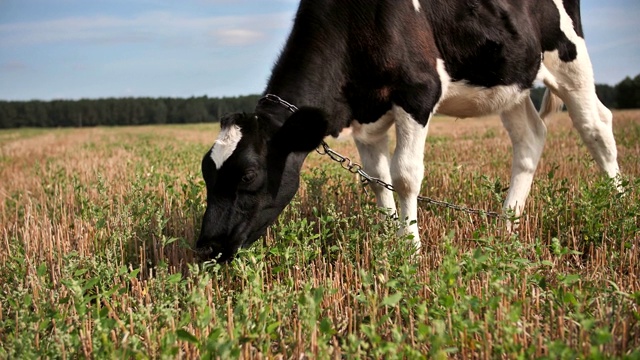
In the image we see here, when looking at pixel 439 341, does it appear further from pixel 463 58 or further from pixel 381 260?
pixel 463 58

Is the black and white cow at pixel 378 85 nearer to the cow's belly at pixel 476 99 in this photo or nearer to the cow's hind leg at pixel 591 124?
the cow's belly at pixel 476 99

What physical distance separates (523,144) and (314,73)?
2.44 meters

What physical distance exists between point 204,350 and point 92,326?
0.97m

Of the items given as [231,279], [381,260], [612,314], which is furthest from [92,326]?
[612,314]

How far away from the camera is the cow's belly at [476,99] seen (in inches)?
181

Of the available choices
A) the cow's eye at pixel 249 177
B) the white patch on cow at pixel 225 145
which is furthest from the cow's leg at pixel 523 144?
the white patch on cow at pixel 225 145

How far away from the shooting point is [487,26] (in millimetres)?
4531

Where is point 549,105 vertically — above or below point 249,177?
above

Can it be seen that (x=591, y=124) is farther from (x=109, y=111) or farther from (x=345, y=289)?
(x=109, y=111)

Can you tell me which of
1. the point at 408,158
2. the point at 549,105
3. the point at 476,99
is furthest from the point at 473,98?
the point at 549,105

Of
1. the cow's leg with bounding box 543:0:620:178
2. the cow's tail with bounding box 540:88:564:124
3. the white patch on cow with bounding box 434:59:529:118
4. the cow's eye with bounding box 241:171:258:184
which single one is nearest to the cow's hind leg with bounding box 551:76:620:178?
the cow's leg with bounding box 543:0:620:178

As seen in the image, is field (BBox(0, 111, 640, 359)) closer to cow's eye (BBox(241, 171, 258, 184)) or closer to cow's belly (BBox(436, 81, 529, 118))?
cow's eye (BBox(241, 171, 258, 184))

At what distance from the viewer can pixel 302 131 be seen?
3799 mm

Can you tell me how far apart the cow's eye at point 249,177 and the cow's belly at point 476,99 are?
1.66m
